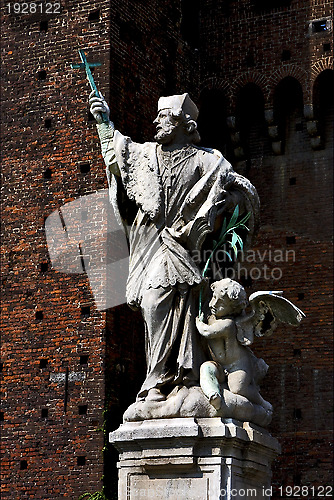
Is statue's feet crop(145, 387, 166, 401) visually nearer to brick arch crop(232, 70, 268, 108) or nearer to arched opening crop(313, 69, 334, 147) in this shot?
arched opening crop(313, 69, 334, 147)

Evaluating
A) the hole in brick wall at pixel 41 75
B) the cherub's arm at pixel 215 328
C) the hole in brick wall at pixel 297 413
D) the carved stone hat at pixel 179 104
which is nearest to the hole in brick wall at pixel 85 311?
the hole in brick wall at pixel 41 75

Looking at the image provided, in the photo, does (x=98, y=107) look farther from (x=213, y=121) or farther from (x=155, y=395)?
(x=213, y=121)

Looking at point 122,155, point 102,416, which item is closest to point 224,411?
point 122,155

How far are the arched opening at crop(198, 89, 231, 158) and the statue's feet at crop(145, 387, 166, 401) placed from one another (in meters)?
11.1

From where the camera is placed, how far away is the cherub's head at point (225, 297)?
21.1ft

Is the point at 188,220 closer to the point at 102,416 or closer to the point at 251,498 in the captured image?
the point at 251,498

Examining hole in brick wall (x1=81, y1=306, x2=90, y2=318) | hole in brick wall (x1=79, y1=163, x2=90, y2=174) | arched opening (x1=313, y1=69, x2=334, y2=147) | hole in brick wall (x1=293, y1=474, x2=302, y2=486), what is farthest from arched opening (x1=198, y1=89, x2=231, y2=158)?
hole in brick wall (x1=293, y1=474, x2=302, y2=486)

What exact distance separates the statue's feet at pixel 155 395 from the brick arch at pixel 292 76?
10.7m

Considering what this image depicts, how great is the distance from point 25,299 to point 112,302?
124 centimetres

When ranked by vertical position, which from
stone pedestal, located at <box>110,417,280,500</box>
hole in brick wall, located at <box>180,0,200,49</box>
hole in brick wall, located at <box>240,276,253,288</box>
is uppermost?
hole in brick wall, located at <box>180,0,200,49</box>

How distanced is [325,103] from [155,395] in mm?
11152

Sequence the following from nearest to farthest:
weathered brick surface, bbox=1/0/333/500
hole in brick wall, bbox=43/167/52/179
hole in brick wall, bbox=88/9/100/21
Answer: weathered brick surface, bbox=1/0/333/500 < hole in brick wall, bbox=43/167/52/179 < hole in brick wall, bbox=88/9/100/21

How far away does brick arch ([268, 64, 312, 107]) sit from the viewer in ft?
53.9

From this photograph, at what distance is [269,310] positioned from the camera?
6.63 meters
